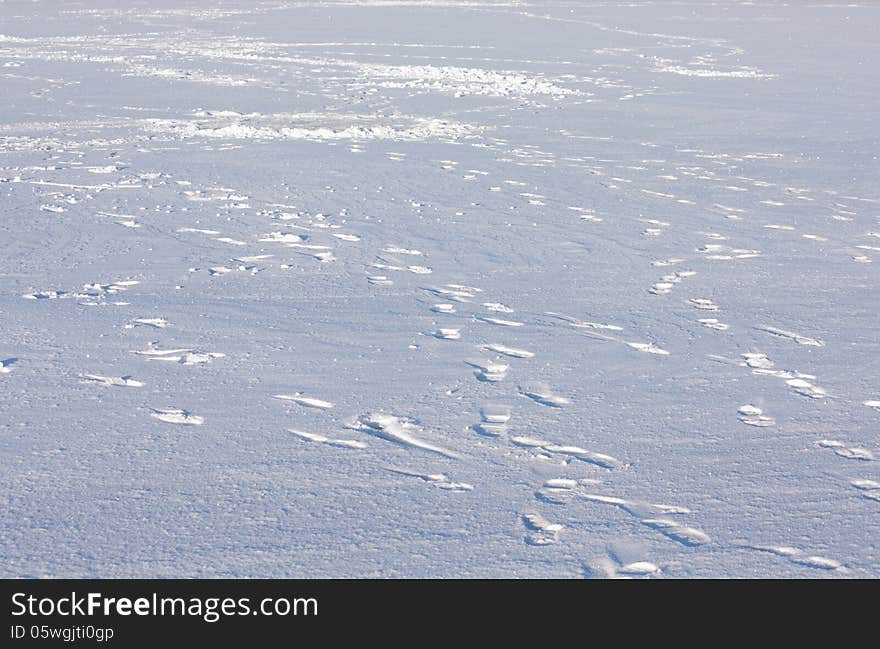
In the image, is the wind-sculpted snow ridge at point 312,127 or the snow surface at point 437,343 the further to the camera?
the wind-sculpted snow ridge at point 312,127

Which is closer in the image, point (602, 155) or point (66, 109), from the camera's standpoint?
point (602, 155)

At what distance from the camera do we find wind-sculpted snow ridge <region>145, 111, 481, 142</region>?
32.5 feet

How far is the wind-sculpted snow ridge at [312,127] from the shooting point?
9.91 meters

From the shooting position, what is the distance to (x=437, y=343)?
15.4 ft

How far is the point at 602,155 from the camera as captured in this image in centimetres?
915

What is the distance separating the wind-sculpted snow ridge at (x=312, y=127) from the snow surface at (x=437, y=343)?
0.06 metres

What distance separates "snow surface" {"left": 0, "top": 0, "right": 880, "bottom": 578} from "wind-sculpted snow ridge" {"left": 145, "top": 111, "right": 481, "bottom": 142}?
0.06 meters

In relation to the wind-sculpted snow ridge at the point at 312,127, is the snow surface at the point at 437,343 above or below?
below

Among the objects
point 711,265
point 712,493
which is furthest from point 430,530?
point 711,265

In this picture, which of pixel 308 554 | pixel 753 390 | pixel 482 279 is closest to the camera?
pixel 308 554

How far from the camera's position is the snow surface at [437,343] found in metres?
3.18
